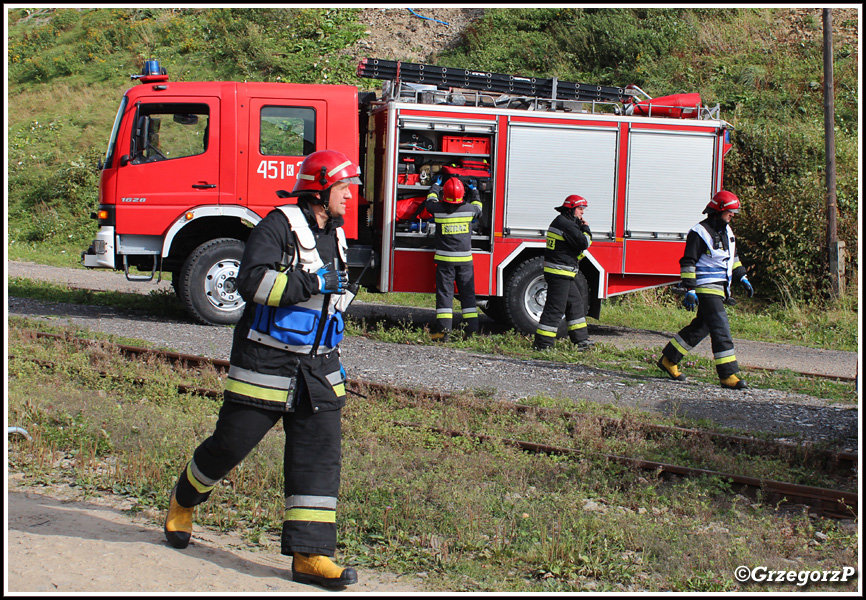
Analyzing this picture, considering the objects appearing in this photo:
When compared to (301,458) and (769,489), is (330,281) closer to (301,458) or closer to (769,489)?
(301,458)

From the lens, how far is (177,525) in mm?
3982

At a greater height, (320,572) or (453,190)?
(453,190)

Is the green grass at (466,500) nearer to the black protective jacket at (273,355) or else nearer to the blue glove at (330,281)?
the black protective jacket at (273,355)

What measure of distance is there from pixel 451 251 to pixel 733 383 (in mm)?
3635

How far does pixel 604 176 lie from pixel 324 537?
7970 mm

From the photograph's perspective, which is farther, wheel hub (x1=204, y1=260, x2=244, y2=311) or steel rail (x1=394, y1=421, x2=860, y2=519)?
wheel hub (x1=204, y1=260, x2=244, y2=311)

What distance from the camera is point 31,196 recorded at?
20125 millimetres

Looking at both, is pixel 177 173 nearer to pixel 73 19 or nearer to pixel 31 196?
pixel 31 196

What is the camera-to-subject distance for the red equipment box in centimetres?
1042

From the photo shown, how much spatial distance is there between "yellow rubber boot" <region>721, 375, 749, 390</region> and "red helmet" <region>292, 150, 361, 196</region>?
5.53m

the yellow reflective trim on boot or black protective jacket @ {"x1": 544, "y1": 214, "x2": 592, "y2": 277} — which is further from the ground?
black protective jacket @ {"x1": 544, "y1": 214, "x2": 592, "y2": 277}

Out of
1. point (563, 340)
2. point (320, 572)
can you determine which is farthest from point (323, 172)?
point (563, 340)

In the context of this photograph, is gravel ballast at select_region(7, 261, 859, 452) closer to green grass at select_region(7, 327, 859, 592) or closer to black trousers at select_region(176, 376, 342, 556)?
green grass at select_region(7, 327, 859, 592)

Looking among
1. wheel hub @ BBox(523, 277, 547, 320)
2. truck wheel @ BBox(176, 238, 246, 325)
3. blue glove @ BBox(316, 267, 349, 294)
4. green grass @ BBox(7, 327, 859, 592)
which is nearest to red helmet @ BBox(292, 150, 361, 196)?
blue glove @ BBox(316, 267, 349, 294)
